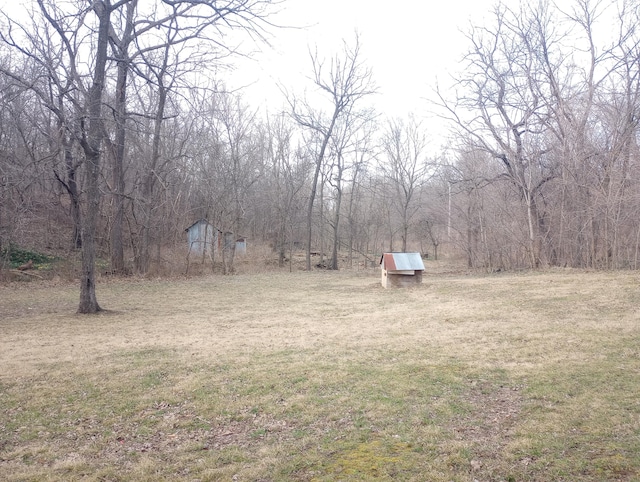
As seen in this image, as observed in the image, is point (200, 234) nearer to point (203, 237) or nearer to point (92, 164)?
point (203, 237)

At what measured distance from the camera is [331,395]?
4965mm

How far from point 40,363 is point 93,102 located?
5.88 meters

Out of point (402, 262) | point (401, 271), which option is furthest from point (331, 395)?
point (402, 262)

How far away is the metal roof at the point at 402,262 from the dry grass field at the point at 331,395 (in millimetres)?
5054

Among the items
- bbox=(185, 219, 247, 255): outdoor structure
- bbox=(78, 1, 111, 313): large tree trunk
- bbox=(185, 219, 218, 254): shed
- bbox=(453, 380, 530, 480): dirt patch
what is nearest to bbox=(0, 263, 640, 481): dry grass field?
bbox=(453, 380, 530, 480): dirt patch

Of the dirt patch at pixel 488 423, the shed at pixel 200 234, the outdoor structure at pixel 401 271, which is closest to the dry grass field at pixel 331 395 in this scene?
the dirt patch at pixel 488 423

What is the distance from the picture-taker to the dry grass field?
3420 mm

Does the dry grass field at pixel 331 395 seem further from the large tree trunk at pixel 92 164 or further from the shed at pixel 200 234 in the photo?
the shed at pixel 200 234

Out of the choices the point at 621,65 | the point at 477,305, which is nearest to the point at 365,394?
the point at 477,305

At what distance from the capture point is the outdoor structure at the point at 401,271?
15.4 m

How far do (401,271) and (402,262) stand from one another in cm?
37

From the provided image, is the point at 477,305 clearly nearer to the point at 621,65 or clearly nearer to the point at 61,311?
the point at 61,311

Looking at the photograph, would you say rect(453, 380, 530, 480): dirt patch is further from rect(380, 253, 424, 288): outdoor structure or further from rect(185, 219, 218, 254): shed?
rect(185, 219, 218, 254): shed

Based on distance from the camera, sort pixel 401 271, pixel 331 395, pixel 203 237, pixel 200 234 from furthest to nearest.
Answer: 1. pixel 203 237
2. pixel 200 234
3. pixel 401 271
4. pixel 331 395
